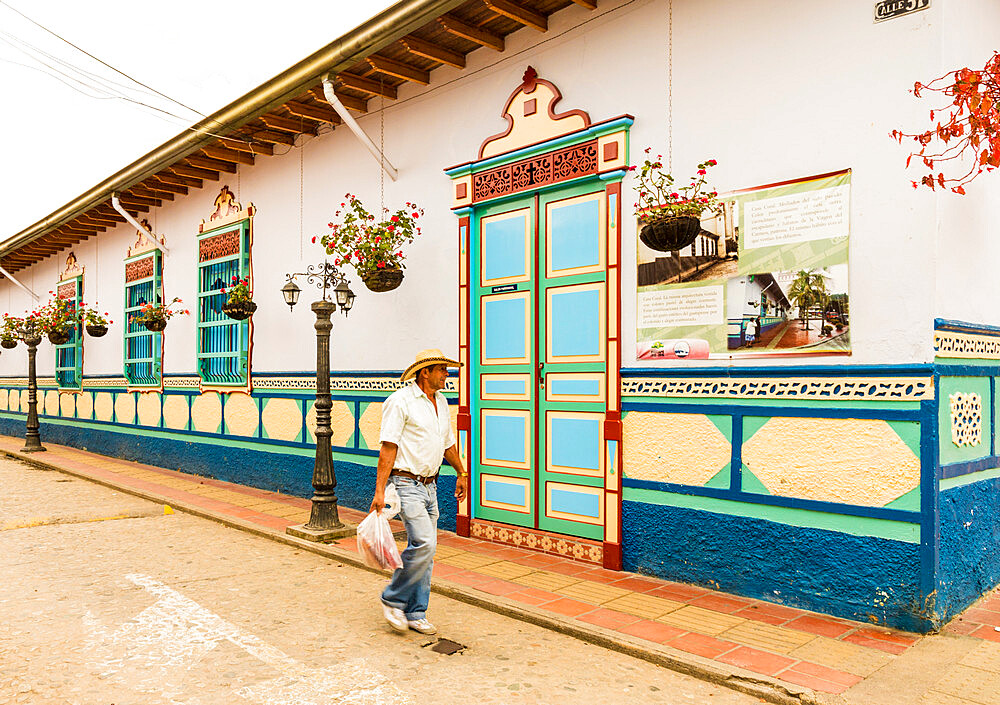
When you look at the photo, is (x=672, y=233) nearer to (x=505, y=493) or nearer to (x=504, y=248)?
(x=504, y=248)

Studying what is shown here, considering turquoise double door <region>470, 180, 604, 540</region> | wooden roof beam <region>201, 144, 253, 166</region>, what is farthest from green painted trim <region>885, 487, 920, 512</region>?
wooden roof beam <region>201, 144, 253, 166</region>

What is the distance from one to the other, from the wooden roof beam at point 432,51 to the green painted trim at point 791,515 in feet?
14.2

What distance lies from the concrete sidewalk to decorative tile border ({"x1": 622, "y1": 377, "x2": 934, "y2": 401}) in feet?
4.59

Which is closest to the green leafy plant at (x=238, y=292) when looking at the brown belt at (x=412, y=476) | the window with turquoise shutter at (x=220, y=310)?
the window with turquoise shutter at (x=220, y=310)

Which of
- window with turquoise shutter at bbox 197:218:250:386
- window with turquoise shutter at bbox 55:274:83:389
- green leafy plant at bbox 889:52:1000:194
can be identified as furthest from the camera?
window with turquoise shutter at bbox 55:274:83:389

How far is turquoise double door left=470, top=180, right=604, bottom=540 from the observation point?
246 inches

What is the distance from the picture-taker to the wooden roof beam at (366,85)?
7.84 meters

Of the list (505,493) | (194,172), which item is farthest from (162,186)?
(505,493)

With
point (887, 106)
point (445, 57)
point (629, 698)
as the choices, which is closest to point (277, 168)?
point (445, 57)

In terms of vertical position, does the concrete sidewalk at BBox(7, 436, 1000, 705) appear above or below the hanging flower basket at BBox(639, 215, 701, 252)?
below

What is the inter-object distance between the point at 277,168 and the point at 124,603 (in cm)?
646

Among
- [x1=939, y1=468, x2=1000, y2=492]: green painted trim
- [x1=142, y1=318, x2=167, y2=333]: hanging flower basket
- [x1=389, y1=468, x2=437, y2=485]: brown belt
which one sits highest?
[x1=142, y1=318, x2=167, y2=333]: hanging flower basket

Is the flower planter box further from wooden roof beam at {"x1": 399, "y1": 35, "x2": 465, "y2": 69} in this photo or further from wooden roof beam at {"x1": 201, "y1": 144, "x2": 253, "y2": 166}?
wooden roof beam at {"x1": 201, "y1": 144, "x2": 253, "y2": 166}

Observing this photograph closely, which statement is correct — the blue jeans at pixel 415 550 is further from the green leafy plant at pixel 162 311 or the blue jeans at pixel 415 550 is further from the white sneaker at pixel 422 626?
the green leafy plant at pixel 162 311
